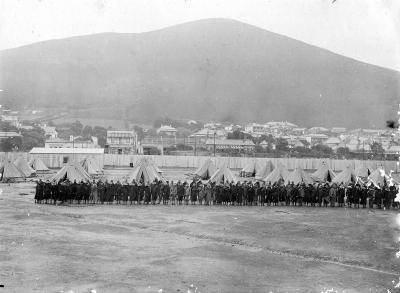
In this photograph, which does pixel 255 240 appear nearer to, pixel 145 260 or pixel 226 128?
pixel 145 260

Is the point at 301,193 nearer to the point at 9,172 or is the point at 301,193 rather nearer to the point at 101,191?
the point at 101,191

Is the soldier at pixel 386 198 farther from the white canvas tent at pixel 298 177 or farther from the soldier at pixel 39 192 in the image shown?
the soldier at pixel 39 192

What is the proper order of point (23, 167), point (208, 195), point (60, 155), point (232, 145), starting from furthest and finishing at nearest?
point (232, 145), point (60, 155), point (23, 167), point (208, 195)

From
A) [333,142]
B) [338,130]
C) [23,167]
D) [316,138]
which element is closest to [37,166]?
[23,167]

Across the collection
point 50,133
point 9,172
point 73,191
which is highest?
point 50,133

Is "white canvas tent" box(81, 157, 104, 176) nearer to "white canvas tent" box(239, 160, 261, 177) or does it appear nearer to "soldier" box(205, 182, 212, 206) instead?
"white canvas tent" box(239, 160, 261, 177)

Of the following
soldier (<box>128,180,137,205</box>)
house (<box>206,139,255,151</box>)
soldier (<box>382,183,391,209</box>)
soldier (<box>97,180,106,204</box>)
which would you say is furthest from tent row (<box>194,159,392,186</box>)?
house (<box>206,139,255,151</box>)

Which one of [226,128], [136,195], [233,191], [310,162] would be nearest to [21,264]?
[136,195]
